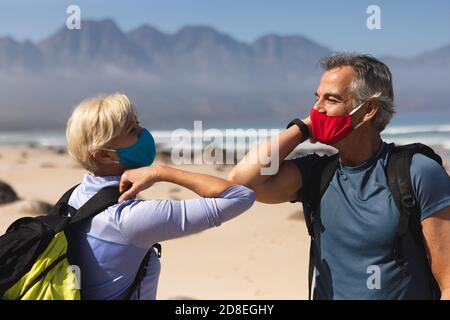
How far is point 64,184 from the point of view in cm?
1748

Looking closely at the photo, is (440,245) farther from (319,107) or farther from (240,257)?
(240,257)

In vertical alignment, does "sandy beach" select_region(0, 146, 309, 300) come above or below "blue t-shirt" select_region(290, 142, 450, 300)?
below

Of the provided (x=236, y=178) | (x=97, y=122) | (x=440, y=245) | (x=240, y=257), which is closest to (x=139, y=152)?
(x=97, y=122)

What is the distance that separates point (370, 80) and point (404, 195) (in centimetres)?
62

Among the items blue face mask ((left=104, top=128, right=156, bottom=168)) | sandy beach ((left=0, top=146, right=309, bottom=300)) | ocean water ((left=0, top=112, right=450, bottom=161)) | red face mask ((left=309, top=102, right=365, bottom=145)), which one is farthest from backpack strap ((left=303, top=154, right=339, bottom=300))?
ocean water ((left=0, top=112, right=450, bottom=161))

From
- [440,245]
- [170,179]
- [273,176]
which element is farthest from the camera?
[273,176]

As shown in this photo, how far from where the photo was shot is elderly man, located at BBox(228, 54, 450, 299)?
3.06m

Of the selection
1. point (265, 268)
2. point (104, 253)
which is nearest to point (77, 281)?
point (104, 253)

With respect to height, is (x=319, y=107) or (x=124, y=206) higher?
(x=319, y=107)

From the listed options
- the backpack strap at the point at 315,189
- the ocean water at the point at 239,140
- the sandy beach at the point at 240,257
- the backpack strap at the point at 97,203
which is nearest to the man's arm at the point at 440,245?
the backpack strap at the point at 315,189

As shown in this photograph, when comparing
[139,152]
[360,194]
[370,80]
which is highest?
[370,80]

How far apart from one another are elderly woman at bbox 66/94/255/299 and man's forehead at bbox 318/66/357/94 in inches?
31.9

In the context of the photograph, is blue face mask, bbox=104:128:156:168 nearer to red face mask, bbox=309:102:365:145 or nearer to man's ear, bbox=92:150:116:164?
man's ear, bbox=92:150:116:164

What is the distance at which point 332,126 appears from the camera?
3404 millimetres
